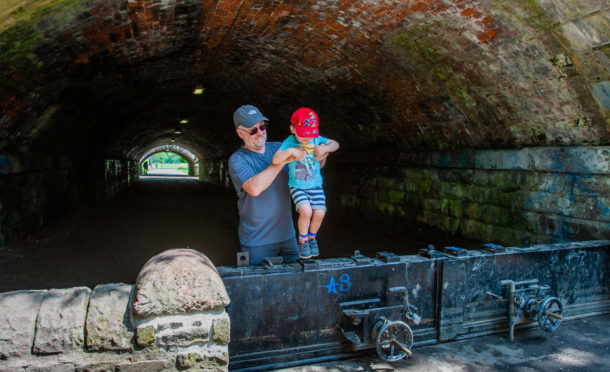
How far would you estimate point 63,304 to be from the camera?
2176mm

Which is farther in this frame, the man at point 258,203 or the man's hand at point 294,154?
the man at point 258,203

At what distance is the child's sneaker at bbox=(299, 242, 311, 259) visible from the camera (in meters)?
3.60

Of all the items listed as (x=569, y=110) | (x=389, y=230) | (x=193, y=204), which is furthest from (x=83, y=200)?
(x=569, y=110)

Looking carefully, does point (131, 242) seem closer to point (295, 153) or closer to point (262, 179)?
point (262, 179)

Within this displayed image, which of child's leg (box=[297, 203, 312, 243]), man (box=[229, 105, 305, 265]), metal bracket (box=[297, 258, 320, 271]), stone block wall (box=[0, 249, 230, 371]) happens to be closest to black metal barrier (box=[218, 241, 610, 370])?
metal bracket (box=[297, 258, 320, 271])

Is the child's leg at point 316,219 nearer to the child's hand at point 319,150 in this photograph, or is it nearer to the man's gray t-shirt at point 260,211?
the man's gray t-shirt at point 260,211

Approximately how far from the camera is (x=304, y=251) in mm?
3598

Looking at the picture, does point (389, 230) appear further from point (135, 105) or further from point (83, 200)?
point (83, 200)

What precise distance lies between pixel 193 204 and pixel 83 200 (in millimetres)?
3906

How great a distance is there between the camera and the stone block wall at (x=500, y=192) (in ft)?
17.7

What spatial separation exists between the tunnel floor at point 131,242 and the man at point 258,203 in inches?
144

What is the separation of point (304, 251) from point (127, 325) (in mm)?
1702

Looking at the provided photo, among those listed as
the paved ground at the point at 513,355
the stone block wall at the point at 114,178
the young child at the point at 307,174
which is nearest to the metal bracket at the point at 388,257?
the young child at the point at 307,174

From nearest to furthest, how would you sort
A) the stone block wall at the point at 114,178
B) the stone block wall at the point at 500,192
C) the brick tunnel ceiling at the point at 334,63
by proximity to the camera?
the brick tunnel ceiling at the point at 334,63 < the stone block wall at the point at 500,192 < the stone block wall at the point at 114,178
